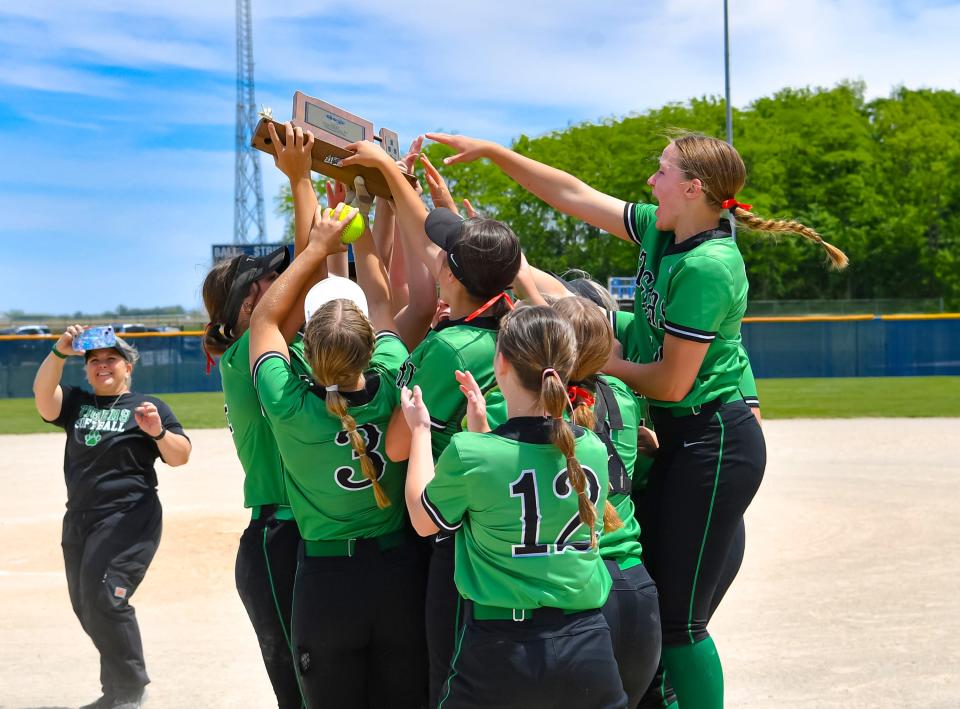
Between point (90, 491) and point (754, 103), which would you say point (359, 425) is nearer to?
point (90, 491)

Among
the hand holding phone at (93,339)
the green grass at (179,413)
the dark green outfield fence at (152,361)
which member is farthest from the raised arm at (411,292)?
the dark green outfield fence at (152,361)

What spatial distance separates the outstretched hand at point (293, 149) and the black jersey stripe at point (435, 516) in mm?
1208

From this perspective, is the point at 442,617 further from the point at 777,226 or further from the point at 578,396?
the point at 777,226

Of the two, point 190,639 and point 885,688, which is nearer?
point 885,688

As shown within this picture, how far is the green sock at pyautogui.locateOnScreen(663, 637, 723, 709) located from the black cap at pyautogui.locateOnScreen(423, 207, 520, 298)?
1338 mm

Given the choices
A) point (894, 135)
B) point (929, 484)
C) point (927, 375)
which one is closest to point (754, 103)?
point (894, 135)

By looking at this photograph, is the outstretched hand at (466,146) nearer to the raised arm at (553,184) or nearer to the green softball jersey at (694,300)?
the raised arm at (553,184)

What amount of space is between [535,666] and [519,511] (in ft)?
1.32

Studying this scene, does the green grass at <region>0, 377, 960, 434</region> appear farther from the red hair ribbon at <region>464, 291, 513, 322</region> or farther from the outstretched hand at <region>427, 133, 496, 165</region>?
the red hair ribbon at <region>464, 291, 513, 322</region>

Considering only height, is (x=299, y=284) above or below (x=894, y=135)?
below

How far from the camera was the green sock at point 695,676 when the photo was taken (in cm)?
321

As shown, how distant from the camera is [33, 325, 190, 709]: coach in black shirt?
506 centimetres

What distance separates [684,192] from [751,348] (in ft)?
82.1

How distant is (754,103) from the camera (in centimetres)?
5034
